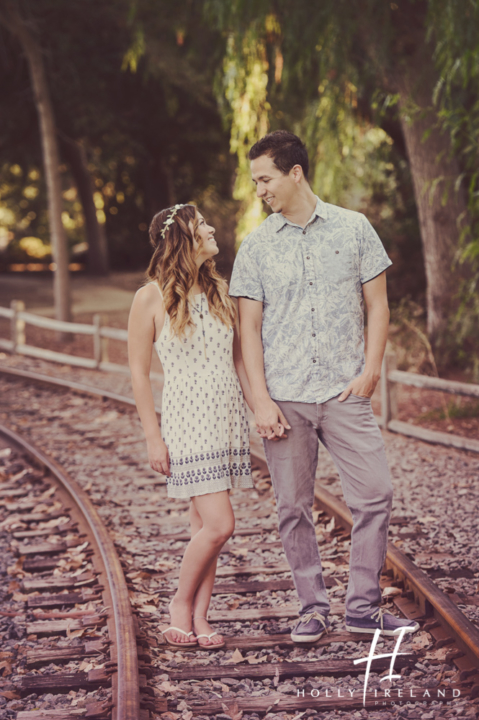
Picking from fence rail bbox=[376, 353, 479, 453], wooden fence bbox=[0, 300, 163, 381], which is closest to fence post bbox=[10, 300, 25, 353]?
wooden fence bbox=[0, 300, 163, 381]

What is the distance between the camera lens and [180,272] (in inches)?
135

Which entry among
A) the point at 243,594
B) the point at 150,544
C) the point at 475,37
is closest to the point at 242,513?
the point at 150,544

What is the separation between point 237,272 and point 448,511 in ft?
9.89

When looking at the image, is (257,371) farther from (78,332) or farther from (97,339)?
(78,332)

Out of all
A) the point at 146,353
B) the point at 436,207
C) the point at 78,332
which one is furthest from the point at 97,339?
the point at 146,353

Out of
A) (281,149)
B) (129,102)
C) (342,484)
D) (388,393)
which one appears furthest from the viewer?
(129,102)

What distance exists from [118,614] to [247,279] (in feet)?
5.59

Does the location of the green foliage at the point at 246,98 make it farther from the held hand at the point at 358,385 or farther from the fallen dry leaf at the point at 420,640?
the fallen dry leaf at the point at 420,640

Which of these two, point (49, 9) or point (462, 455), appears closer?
point (462, 455)

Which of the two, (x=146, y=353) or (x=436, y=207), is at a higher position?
(x=436, y=207)

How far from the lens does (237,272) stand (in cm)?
344

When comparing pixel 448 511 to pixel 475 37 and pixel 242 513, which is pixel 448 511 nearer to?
pixel 242 513

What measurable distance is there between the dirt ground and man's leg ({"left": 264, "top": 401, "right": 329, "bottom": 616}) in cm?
98

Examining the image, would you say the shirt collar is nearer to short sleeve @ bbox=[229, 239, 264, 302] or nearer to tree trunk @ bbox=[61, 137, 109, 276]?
short sleeve @ bbox=[229, 239, 264, 302]
